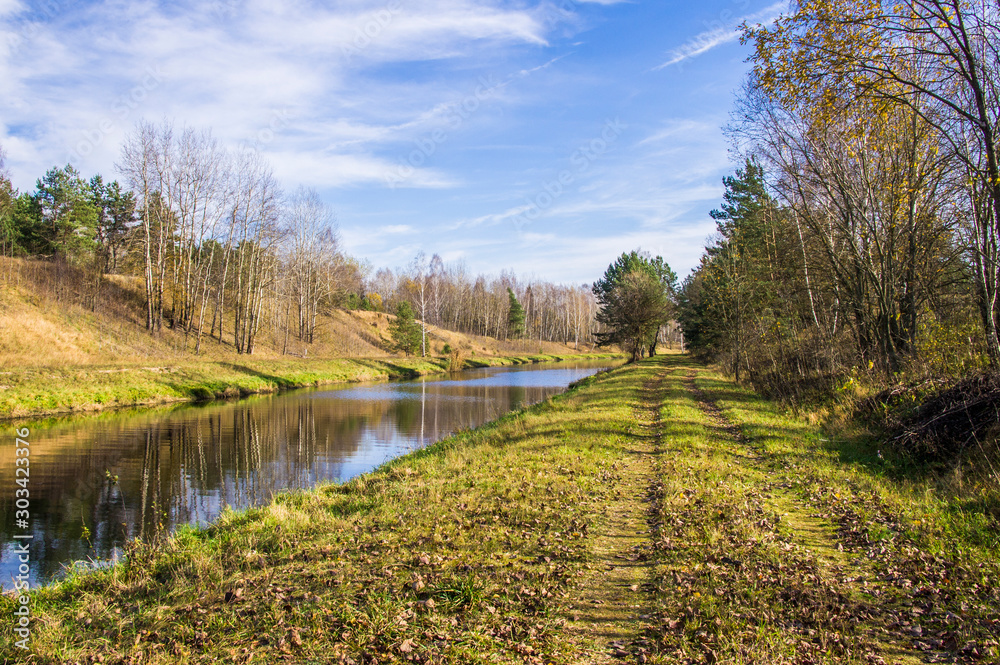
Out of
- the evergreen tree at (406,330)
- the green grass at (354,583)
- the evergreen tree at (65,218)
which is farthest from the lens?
the evergreen tree at (406,330)

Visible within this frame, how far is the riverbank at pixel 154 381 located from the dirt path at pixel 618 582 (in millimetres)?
22796

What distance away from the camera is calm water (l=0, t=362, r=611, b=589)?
9.73 m

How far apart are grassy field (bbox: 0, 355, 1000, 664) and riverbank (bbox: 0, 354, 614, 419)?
18.0 metres

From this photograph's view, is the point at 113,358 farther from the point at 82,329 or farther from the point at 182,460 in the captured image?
the point at 182,460

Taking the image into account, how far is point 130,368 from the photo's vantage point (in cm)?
2709

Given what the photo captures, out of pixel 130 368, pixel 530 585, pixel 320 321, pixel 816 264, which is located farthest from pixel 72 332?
pixel 816 264

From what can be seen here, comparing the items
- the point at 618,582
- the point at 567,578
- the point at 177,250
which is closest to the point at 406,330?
the point at 177,250

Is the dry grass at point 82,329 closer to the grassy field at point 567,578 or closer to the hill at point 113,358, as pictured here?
the hill at point 113,358

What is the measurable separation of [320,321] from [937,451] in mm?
57433

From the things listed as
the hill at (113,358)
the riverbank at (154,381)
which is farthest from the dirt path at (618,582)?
the hill at (113,358)

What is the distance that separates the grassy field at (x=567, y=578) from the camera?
4445mm

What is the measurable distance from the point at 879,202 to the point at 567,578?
54.7 ft

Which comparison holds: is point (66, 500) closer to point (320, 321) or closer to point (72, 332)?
point (72, 332)
